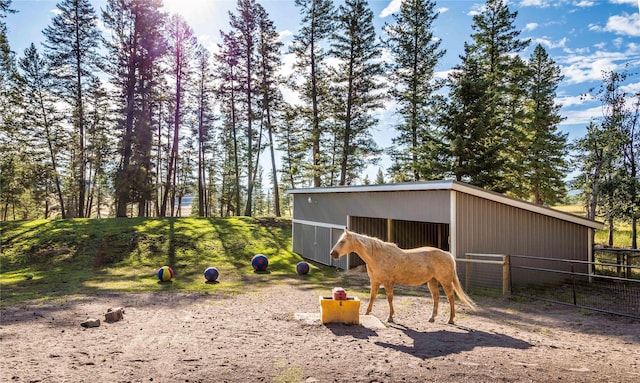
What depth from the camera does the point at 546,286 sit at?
11961 millimetres

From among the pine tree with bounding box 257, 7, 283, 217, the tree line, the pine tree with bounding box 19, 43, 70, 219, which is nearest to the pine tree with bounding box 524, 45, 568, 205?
the tree line

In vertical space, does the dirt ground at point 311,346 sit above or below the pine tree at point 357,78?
below

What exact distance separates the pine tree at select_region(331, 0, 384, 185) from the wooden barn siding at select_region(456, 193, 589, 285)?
1563cm

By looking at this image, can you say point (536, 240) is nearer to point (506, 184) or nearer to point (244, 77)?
point (506, 184)

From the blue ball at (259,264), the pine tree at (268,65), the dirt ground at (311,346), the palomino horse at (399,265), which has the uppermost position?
the pine tree at (268,65)

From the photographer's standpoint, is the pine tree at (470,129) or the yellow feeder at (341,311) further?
the pine tree at (470,129)

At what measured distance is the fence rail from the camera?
31.0 feet

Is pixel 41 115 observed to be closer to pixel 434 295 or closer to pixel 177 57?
pixel 177 57

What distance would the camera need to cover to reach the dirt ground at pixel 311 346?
4.68 meters

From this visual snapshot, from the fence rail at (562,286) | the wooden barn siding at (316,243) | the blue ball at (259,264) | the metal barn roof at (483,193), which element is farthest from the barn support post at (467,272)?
the blue ball at (259,264)

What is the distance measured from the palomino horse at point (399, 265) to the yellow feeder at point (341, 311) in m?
0.83

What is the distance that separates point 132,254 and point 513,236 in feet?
58.1

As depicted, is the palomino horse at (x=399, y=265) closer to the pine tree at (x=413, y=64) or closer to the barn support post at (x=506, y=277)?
the barn support post at (x=506, y=277)

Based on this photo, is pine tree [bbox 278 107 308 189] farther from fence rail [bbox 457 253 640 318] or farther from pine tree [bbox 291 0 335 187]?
fence rail [bbox 457 253 640 318]
